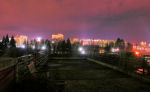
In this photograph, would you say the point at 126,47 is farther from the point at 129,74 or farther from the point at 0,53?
the point at 0,53

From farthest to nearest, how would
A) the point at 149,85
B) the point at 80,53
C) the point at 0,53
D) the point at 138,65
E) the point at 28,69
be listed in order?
the point at 0,53, the point at 80,53, the point at 138,65, the point at 28,69, the point at 149,85

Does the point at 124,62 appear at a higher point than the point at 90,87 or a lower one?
higher

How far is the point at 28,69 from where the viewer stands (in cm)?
658

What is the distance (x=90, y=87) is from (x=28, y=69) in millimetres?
3716

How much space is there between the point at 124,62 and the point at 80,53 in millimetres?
16294

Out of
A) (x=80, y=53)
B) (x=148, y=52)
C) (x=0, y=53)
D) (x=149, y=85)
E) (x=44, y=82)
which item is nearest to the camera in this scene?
(x=44, y=82)

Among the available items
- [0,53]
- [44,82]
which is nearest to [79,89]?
[44,82]

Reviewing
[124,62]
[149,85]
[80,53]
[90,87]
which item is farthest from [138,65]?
[80,53]

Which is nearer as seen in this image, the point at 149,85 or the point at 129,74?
the point at 149,85

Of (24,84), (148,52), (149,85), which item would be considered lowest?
(149,85)

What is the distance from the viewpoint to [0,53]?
2923 centimetres

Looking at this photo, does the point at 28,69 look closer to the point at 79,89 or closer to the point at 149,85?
the point at 79,89

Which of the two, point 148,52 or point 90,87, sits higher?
point 148,52

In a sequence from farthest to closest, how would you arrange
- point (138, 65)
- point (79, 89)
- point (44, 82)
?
point (138, 65), point (79, 89), point (44, 82)
